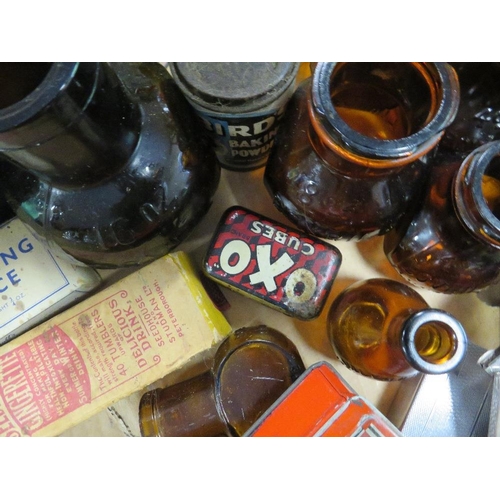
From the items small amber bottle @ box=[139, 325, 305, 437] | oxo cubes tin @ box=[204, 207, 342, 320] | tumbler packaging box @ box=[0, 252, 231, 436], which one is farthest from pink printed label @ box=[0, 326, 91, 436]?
oxo cubes tin @ box=[204, 207, 342, 320]

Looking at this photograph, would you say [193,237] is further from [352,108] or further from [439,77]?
[439,77]

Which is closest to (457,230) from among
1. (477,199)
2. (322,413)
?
(477,199)

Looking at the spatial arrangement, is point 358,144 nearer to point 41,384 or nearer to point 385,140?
point 385,140

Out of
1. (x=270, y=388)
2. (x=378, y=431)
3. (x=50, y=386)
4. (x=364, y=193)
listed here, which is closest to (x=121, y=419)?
(x=50, y=386)

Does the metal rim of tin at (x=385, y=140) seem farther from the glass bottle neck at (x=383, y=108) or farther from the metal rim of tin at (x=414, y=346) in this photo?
the metal rim of tin at (x=414, y=346)

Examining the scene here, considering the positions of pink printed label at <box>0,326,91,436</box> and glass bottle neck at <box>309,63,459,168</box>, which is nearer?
glass bottle neck at <box>309,63,459,168</box>

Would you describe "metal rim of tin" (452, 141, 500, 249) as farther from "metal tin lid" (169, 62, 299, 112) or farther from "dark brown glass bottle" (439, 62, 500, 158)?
"metal tin lid" (169, 62, 299, 112)

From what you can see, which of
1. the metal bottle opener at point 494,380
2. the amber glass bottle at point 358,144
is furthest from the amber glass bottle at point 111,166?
the metal bottle opener at point 494,380

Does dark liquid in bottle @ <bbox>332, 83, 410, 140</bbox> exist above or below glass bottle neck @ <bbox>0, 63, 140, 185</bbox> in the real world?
below
